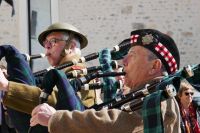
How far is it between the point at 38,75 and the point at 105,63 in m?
0.55

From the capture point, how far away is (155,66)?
288cm

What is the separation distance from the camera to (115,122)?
2445 mm

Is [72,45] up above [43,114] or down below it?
above

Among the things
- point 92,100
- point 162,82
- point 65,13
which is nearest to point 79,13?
point 65,13

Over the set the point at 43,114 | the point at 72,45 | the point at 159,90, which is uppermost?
the point at 72,45

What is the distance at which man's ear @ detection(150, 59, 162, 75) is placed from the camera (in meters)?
2.87

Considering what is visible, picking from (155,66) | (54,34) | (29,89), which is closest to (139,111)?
(155,66)

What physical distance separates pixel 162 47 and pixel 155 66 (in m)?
0.12

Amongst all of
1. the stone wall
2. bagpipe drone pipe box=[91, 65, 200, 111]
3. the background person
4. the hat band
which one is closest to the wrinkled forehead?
the background person

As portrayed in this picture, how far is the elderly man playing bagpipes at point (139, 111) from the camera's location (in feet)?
7.83

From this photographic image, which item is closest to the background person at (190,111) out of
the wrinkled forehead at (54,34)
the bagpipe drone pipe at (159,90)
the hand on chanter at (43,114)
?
the wrinkled forehead at (54,34)

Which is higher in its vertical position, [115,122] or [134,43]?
[134,43]

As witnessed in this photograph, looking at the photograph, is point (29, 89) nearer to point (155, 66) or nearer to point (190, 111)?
point (155, 66)

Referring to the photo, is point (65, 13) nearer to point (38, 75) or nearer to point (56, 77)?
point (38, 75)
